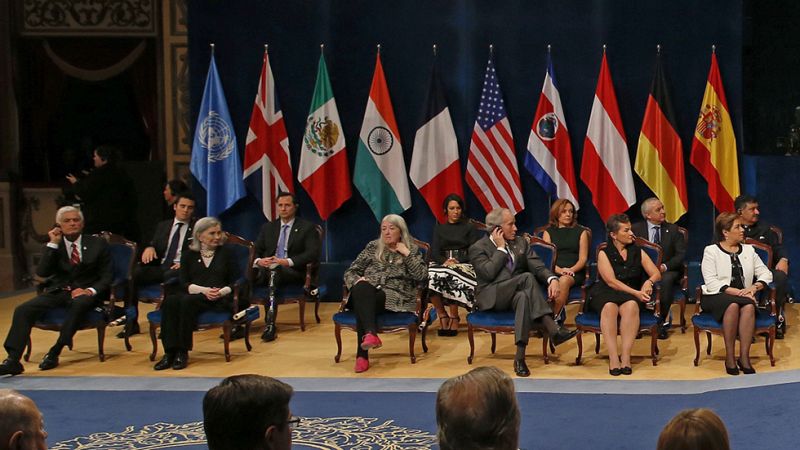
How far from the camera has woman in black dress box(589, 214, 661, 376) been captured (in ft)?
26.9

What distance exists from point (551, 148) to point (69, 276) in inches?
178

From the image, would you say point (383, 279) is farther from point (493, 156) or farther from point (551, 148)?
point (551, 148)

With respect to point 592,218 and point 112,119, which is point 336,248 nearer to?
point 592,218

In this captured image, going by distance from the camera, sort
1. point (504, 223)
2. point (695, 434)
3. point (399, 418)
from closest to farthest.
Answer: point (695, 434)
point (399, 418)
point (504, 223)

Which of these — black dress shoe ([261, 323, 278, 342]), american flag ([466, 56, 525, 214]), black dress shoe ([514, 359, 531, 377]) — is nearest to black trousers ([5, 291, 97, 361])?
black dress shoe ([261, 323, 278, 342])

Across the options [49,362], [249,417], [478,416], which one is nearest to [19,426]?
[249,417]

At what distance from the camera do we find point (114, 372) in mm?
8500

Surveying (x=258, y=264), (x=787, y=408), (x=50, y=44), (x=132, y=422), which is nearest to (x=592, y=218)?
(x=258, y=264)

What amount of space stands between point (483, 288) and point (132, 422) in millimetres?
2857

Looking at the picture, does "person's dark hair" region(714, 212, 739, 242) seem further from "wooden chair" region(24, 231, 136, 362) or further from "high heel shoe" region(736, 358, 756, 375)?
"wooden chair" region(24, 231, 136, 362)

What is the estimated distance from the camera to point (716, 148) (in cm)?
1063

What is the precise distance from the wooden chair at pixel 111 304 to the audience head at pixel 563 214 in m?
3.46

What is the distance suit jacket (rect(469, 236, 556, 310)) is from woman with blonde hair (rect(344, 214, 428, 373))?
45 centimetres

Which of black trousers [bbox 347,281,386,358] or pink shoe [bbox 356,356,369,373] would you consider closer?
pink shoe [bbox 356,356,369,373]
